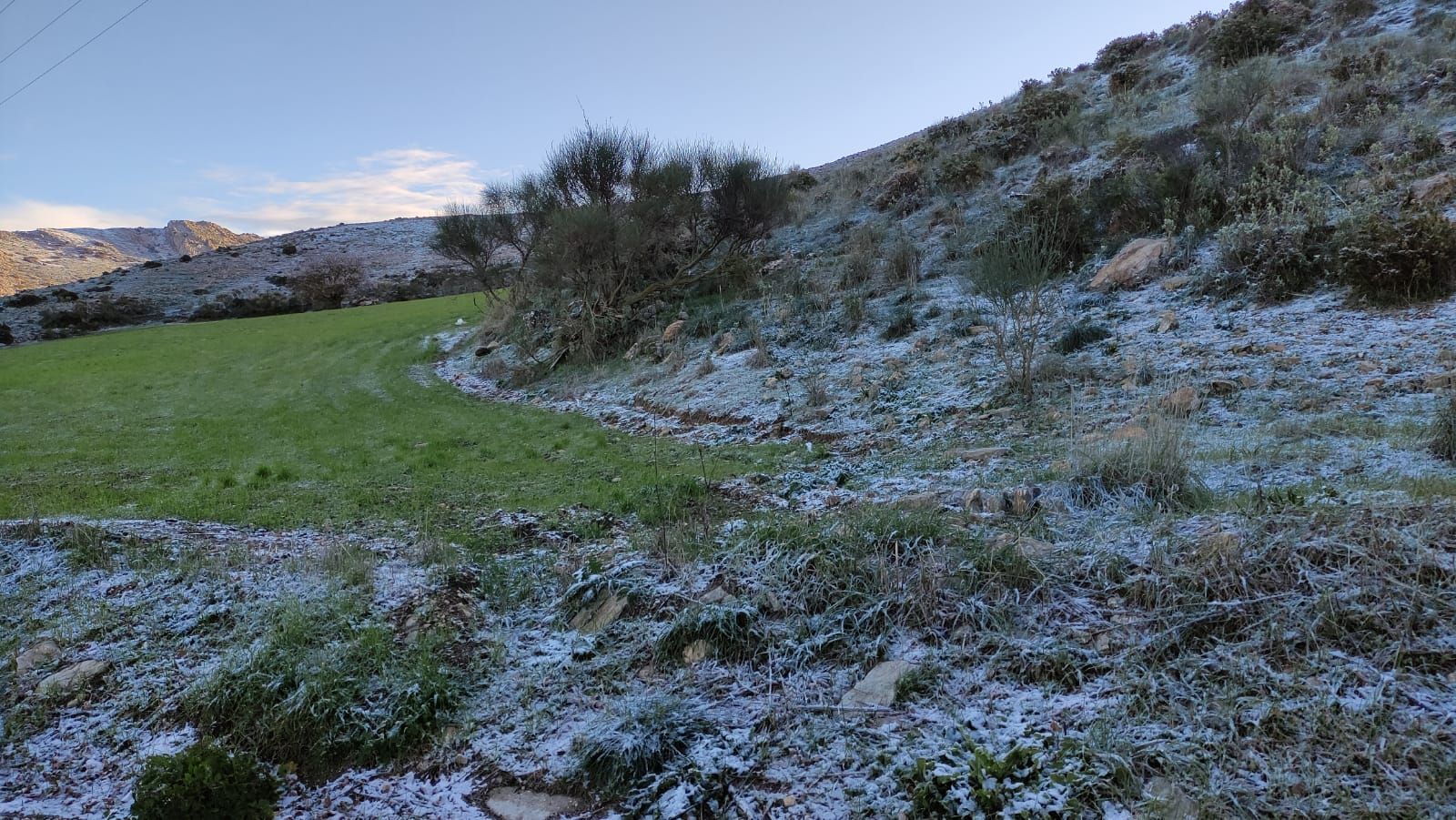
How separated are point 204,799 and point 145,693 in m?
1.33

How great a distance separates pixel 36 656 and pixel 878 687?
4378 millimetres

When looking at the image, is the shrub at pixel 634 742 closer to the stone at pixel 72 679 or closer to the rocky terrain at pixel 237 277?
the stone at pixel 72 679

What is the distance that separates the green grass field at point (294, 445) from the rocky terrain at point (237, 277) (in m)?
Result: 7.44

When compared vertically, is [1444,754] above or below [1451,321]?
below

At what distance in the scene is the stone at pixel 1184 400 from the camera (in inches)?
222

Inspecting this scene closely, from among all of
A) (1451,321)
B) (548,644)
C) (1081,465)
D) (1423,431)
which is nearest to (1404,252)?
(1451,321)

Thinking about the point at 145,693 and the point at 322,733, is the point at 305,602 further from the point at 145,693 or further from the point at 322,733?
the point at 322,733

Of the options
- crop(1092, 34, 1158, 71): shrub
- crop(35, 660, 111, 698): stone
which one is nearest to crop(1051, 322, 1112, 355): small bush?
crop(35, 660, 111, 698): stone

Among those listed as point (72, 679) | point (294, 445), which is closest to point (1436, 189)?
point (72, 679)

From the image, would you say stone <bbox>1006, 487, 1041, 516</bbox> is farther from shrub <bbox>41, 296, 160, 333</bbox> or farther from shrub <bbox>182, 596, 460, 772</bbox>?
shrub <bbox>41, 296, 160, 333</bbox>

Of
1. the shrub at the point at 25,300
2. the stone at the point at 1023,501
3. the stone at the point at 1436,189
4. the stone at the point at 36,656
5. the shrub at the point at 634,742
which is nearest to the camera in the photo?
the shrub at the point at 634,742

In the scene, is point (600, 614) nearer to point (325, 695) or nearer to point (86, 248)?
point (325, 695)

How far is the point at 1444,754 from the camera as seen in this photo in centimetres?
198

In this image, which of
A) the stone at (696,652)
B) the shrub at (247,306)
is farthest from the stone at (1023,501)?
the shrub at (247,306)
